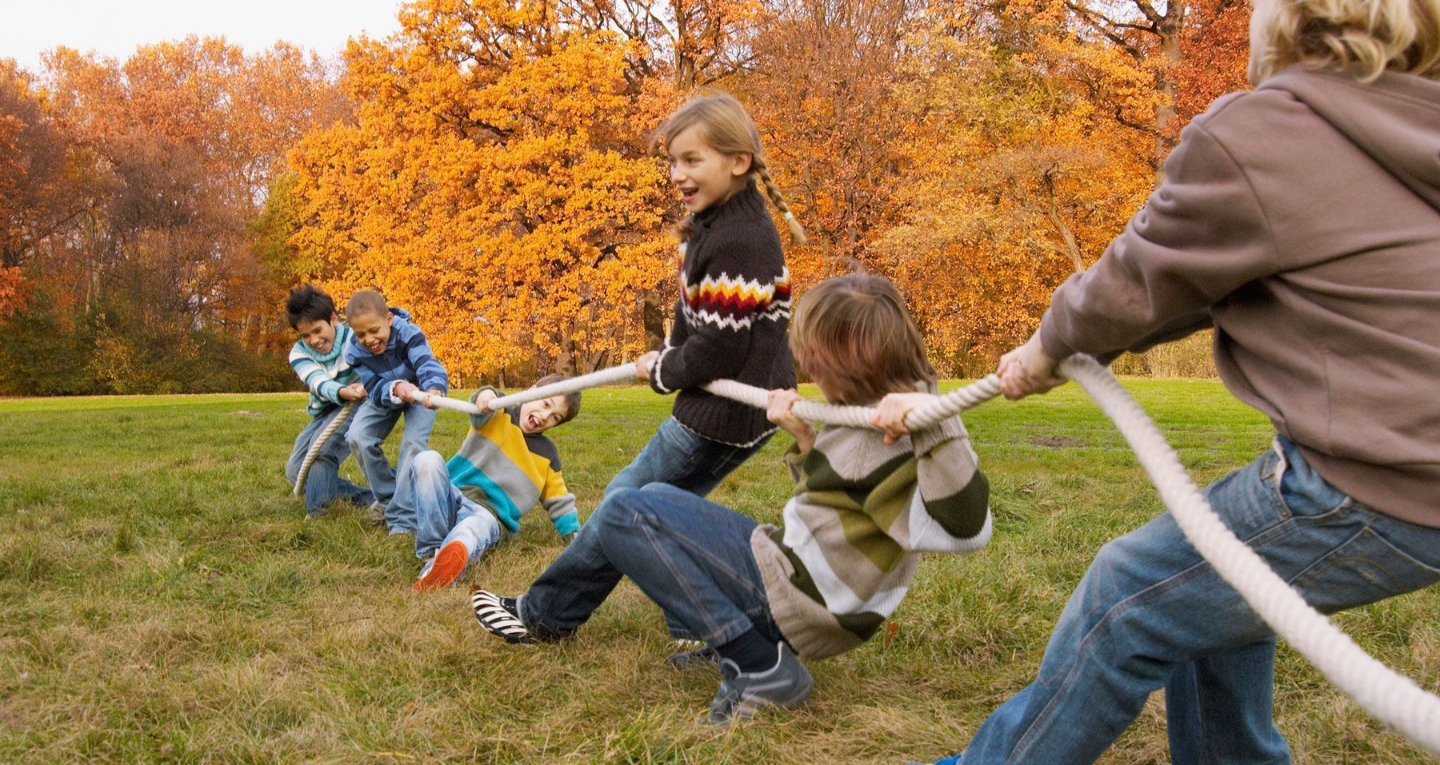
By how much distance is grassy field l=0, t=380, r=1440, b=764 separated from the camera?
2738 mm

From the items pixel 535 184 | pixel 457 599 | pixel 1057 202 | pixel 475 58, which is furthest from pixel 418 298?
pixel 457 599

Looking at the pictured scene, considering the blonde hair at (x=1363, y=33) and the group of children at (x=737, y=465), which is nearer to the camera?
the blonde hair at (x=1363, y=33)

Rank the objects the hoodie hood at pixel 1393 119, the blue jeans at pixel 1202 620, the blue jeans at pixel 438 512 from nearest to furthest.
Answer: the hoodie hood at pixel 1393 119
the blue jeans at pixel 1202 620
the blue jeans at pixel 438 512

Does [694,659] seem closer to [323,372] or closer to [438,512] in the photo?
[438,512]

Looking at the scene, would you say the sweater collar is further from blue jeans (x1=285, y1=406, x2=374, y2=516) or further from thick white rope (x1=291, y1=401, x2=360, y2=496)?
thick white rope (x1=291, y1=401, x2=360, y2=496)

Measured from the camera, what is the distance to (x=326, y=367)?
6391 mm

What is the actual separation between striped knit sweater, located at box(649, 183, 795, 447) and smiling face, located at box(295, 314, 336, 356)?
11.4 ft

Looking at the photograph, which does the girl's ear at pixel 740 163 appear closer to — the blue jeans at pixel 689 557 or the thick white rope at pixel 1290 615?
the blue jeans at pixel 689 557

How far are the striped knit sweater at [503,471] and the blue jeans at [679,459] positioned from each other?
1.78 metres

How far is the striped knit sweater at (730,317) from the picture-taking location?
3.31 metres

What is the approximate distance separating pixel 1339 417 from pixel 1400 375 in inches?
4.0

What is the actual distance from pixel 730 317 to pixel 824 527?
0.87 m

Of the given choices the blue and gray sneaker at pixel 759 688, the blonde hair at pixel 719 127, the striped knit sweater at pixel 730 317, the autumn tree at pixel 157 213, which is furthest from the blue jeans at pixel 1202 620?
the autumn tree at pixel 157 213

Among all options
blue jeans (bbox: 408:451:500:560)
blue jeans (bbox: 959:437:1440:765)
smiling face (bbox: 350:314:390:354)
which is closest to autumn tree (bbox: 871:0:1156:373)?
smiling face (bbox: 350:314:390:354)
